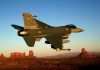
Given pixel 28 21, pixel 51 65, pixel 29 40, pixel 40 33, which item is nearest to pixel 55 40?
pixel 40 33

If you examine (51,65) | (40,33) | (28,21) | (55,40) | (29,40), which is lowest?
(51,65)

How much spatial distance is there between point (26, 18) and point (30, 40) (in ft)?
17.5

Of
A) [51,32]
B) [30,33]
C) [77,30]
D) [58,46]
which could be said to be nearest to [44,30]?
[51,32]

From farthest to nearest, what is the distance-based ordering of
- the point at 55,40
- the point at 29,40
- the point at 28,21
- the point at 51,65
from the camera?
the point at 51,65 → the point at 28,21 → the point at 55,40 → the point at 29,40

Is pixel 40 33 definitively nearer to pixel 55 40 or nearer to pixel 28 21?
pixel 55 40

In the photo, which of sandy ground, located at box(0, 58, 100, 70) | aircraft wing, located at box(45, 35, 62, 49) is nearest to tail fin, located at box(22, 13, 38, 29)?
aircraft wing, located at box(45, 35, 62, 49)

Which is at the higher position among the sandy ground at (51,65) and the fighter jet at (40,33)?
the fighter jet at (40,33)

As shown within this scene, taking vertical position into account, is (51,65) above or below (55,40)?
below

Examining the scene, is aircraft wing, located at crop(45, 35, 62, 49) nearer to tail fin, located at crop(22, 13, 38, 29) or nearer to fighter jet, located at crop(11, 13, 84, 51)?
fighter jet, located at crop(11, 13, 84, 51)

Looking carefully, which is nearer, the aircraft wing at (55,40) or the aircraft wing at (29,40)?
the aircraft wing at (55,40)

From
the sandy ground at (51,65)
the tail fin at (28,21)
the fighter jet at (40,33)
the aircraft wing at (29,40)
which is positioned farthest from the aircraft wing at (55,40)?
the sandy ground at (51,65)

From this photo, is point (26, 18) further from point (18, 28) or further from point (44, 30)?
point (44, 30)

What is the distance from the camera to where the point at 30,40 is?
736 inches

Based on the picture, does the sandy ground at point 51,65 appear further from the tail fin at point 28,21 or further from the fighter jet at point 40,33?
the tail fin at point 28,21
